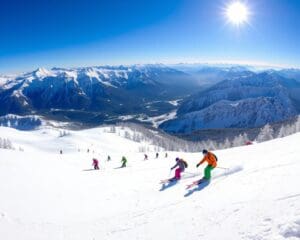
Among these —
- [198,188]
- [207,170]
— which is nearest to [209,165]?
[207,170]

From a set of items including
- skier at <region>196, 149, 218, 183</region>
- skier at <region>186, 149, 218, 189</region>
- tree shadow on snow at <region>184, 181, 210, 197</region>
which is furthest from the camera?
skier at <region>196, 149, 218, 183</region>

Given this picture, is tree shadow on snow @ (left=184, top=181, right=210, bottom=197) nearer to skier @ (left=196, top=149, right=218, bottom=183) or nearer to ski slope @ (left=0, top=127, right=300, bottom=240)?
ski slope @ (left=0, top=127, right=300, bottom=240)

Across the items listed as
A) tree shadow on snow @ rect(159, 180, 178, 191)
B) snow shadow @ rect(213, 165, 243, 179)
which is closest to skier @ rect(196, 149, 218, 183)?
snow shadow @ rect(213, 165, 243, 179)

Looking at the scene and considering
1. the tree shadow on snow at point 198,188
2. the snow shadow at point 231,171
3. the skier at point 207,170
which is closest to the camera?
the tree shadow on snow at point 198,188

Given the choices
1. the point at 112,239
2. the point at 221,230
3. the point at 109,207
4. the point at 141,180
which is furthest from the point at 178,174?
the point at 221,230

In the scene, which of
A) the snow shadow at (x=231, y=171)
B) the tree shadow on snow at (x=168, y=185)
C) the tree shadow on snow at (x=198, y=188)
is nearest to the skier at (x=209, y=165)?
the tree shadow on snow at (x=198, y=188)

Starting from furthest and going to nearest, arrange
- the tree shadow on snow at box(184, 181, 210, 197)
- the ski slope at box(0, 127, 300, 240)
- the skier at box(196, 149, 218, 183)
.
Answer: the skier at box(196, 149, 218, 183)
the tree shadow on snow at box(184, 181, 210, 197)
the ski slope at box(0, 127, 300, 240)

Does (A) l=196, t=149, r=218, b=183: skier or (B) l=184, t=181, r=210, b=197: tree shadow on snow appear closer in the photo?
(B) l=184, t=181, r=210, b=197: tree shadow on snow

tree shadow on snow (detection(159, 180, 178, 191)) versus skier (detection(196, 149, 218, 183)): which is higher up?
skier (detection(196, 149, 218, 183))

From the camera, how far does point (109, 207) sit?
17.4 meters

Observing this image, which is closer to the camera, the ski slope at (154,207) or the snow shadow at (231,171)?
the ski slope at (154,207)

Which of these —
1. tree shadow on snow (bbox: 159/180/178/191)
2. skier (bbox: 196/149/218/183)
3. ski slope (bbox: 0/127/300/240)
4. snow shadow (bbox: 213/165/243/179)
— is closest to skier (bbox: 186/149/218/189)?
skier (bbox: 196/149/218/183)

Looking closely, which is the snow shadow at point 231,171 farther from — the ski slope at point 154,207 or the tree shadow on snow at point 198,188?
the tree shadow on snow at point 198,188

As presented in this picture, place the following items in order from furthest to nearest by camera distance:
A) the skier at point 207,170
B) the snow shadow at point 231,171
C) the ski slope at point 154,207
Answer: the snow shadow at point 231,171 < the skier at point 207,170 < the ski slope at point 154,207
